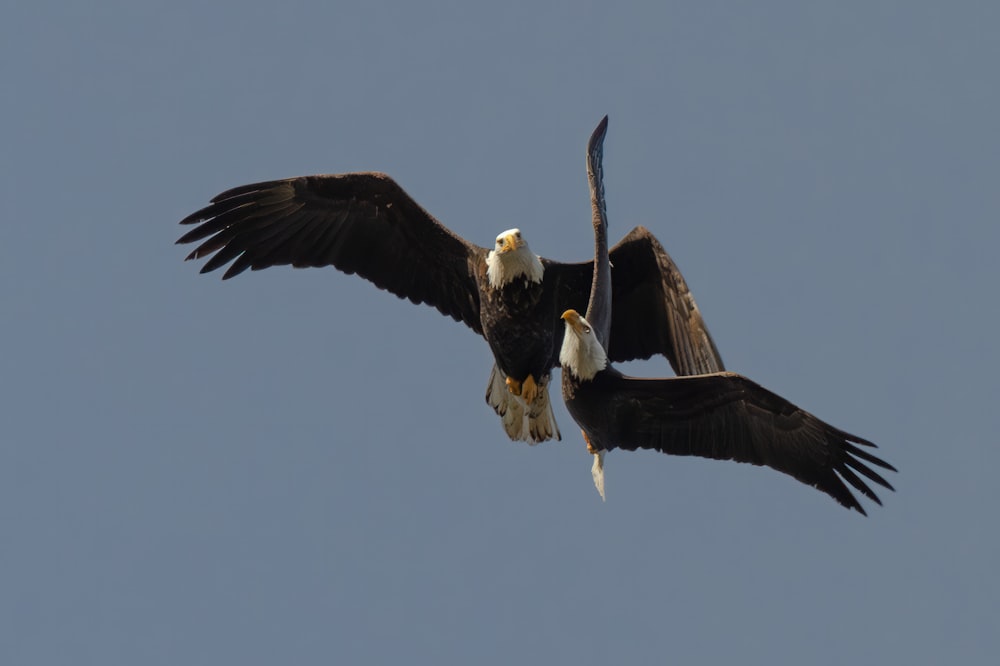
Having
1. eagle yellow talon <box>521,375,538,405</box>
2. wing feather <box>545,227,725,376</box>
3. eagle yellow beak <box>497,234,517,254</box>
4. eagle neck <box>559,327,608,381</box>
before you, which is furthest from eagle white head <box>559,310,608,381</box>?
eagle yellow talon <box>521,375,538,405</box>

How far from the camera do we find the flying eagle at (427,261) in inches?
550

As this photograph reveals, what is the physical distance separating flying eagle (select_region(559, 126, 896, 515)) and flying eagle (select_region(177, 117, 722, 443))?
135cm

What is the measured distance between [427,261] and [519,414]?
1441 millimetres

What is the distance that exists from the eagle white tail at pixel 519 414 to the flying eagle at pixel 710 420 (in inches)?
68.2

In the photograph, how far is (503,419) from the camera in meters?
14.5

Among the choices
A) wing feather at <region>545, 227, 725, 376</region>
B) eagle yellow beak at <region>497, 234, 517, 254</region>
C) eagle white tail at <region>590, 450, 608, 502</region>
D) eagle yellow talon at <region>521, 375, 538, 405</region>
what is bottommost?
eagle white tail at <region>590, 450, 608, 502</region>

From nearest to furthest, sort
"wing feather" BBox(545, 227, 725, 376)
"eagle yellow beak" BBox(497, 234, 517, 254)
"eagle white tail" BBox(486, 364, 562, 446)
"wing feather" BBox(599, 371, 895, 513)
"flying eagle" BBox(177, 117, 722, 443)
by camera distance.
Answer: "wing feather" BBox(599, 371, 895, 513)
"eagle yellow beak" BBox(497, 234, 517, 254)
"wing feather" BBox(545, 227, 725, 376)
"flying eagle" BBox(177, 117, 722, 443)
"eagle white tail" BBox(486, 364, 562, 446)

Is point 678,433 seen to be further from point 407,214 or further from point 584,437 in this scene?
point 407,214

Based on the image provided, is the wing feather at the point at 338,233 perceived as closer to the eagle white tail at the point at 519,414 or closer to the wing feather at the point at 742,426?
the eagle white tail at the point at 519,414

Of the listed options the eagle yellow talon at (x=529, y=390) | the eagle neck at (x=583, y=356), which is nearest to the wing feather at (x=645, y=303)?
the eagle yellow talon at (x=529, y=390)

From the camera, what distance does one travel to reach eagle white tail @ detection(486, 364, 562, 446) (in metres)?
14.4

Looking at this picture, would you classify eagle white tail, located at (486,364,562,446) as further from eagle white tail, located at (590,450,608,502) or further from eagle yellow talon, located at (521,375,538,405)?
eagle white tail, located at (590,450,608,502)

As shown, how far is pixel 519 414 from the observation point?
14.5 metres

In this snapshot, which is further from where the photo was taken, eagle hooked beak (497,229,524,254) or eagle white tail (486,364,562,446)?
eagle white tail (486,364,562,446)
